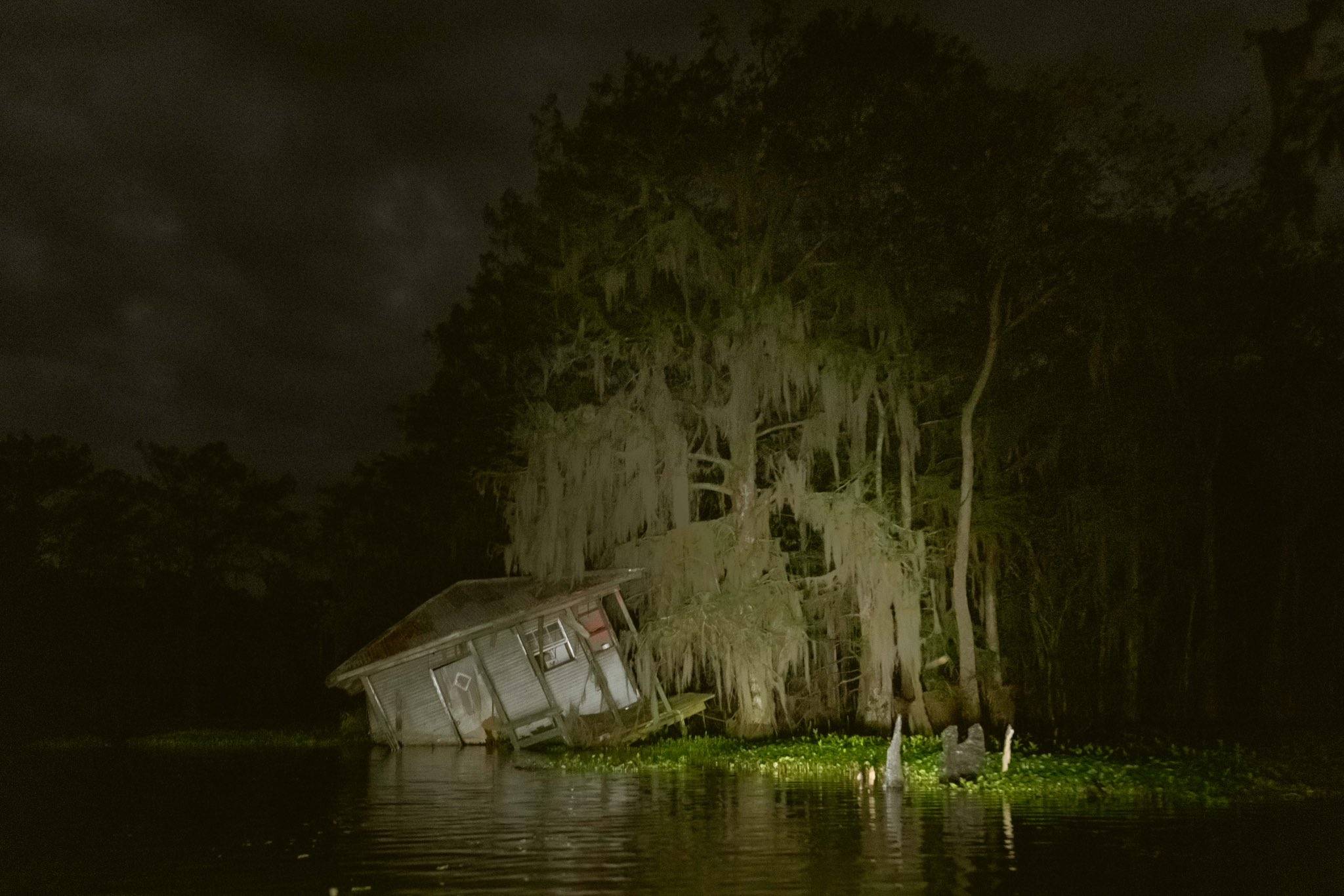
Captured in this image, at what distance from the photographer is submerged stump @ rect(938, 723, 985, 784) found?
55.4 feet

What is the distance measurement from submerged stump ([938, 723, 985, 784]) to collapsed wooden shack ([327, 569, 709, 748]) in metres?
8.93

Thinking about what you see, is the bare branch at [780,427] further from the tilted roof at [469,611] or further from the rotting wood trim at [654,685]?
the rotting wood trim at [654,685]

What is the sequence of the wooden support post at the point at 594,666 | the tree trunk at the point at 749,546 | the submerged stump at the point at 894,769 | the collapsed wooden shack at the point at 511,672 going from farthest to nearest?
the collapsed wooden shack at the point at 511,672 → the wooden support post at the point at 594,666 → the tree trunk at the point at 749,546 → the submerged stump at the point at 894,769

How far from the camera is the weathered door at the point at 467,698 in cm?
2884

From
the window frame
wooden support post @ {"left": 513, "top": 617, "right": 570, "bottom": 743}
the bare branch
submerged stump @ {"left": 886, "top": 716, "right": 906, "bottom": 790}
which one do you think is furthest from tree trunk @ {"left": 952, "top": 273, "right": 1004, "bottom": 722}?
the window frame

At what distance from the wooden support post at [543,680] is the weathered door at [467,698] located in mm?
1705

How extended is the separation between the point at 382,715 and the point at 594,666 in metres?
5.76

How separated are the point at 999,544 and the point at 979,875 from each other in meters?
18.9

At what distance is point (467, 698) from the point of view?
29.0 metres

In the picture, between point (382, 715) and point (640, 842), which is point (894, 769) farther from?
point (382, 715)

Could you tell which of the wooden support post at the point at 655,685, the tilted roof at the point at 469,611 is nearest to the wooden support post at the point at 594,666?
the wooden support post at the point at 655,685

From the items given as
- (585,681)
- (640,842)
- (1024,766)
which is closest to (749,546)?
(585,681)

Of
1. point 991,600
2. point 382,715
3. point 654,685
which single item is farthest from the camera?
point 382,715

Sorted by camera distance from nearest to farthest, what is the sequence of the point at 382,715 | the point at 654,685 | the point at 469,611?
the point at 654,685
the point at 469,611
the point at 382,715
